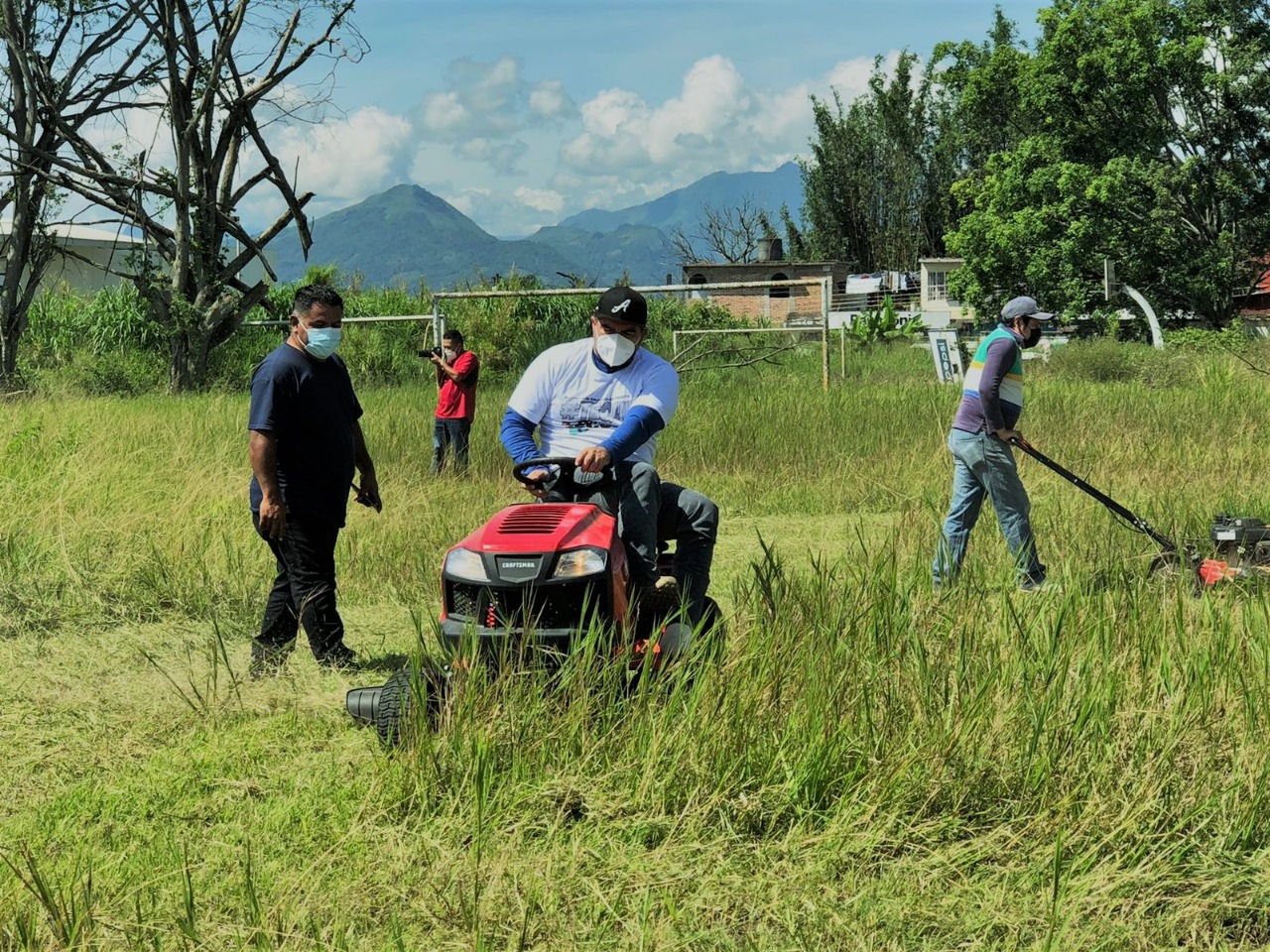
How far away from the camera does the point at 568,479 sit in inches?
181

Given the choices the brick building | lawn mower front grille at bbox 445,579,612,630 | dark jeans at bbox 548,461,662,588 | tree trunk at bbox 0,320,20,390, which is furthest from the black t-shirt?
the brick building

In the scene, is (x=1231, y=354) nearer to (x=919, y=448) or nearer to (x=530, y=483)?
(x=919, y=448)

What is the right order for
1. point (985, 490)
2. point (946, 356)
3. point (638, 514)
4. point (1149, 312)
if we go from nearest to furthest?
1. point (638, 514)
2. point (985, 490)
3. point (946, 356)
4. point (1149, 312)

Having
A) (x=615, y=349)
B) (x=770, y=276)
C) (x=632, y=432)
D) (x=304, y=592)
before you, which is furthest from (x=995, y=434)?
(x=770, y=276)

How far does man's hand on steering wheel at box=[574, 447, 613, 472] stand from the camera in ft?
Answer: 14.5

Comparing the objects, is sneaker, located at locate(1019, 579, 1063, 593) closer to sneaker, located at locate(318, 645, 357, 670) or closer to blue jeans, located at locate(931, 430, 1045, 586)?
blue jeans, located at locate(931, 430, 1045, 586)

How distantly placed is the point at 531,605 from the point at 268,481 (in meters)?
1.93

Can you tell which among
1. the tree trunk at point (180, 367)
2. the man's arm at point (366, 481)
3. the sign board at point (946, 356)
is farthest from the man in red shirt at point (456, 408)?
the sign board at point (946, 356)

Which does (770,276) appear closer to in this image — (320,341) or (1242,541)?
(1242,541)

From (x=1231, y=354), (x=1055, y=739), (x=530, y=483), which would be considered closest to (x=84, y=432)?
(x=530, y=483)

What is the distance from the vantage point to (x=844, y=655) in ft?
13.4

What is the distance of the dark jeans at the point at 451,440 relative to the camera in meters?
11.9

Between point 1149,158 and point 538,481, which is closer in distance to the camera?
point 538,481

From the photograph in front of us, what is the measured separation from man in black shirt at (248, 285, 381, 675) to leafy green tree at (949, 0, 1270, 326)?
35095 millimetres
